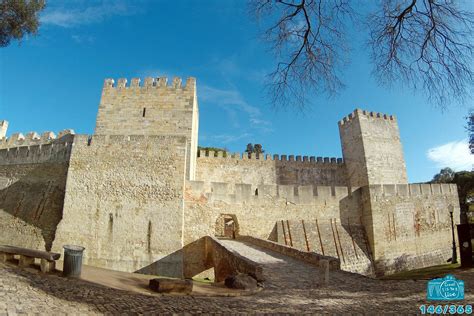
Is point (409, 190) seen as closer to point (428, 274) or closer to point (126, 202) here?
point (428, 274)

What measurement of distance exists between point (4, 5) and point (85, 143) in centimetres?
589

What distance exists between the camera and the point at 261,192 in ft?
50.1

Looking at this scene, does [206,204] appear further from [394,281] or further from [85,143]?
[394,281]

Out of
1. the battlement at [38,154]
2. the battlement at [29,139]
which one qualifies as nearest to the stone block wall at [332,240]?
the battlement at [38,154]

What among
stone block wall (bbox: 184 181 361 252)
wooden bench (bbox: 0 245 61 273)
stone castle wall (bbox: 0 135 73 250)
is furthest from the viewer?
stone block wall (bbox: 184 181 361 252)

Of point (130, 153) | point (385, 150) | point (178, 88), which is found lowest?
point (130, 153)

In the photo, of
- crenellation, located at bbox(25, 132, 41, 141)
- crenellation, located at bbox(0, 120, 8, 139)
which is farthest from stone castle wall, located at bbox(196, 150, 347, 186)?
crenellation, located at bbox(0, 120, 8, 139)

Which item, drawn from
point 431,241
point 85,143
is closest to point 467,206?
point 431,241

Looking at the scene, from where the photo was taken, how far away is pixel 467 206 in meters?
30.1

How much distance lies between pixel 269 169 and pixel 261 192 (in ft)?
30.7

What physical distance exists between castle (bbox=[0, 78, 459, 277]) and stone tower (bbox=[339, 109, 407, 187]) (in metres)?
5.35

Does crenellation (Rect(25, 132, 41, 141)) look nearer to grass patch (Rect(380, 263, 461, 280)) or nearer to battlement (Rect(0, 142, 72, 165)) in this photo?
battlement (Rect(0, 142, 72, 165))

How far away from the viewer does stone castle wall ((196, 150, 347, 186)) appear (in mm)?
22969

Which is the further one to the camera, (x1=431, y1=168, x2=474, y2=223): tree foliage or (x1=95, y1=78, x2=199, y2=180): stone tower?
(x1=431, y1=168, x2=474, y2=223): tree foliage
